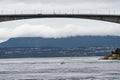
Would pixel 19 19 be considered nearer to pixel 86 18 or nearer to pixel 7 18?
pixel 7 18

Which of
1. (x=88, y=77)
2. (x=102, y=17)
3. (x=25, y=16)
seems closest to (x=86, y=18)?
(x=102, y=17)

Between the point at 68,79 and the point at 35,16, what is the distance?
208 ft

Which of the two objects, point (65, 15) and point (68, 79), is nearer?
point (68, 79)

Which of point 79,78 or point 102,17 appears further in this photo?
point 102,17

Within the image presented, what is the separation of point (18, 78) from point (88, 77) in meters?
12.6

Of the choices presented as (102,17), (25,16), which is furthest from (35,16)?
(102,17)

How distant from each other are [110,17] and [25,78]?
62175 millimetres

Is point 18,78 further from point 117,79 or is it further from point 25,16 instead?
point 25,16

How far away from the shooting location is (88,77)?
13038 centimetres

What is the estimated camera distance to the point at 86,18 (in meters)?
188

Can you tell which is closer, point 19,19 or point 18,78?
point 18,78

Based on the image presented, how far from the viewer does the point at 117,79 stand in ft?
404

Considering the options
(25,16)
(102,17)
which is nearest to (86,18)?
(102,17)

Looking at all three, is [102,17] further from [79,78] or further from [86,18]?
[79,78]
